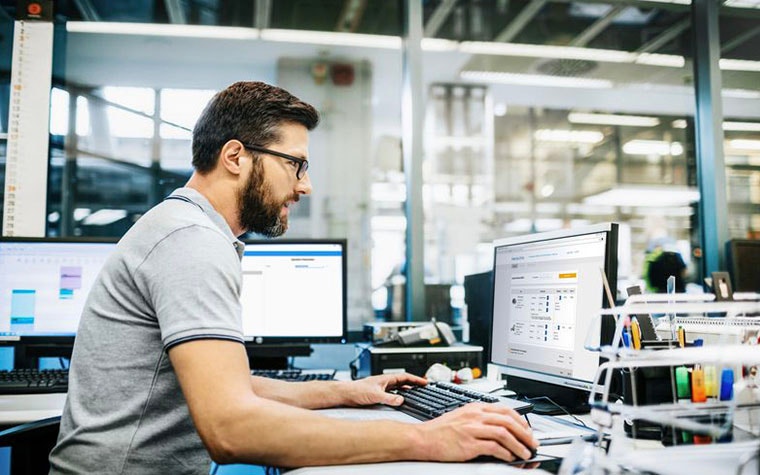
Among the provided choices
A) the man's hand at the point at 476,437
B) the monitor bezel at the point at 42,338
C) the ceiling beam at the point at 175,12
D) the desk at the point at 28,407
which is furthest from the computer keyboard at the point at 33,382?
the ceiling beam at the point at 175,12

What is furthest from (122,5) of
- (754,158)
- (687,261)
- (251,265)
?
(754,158)

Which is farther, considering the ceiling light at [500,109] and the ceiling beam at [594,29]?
the ceiling light at [500,109]

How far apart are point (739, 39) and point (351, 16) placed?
2.45m

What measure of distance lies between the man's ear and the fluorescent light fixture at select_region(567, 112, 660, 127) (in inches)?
236

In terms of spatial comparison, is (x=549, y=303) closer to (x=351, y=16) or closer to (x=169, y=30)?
(x=351, y=16)

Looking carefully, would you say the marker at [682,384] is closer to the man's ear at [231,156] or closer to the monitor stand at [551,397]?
the monitor stand at [551,397]

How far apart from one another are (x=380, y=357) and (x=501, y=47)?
397 cm

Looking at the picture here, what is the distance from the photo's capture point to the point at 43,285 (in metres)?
2.00

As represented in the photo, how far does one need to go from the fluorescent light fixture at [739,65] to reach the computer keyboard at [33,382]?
3.23 m

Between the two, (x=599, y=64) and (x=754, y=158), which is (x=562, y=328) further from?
(x=599, y=64)

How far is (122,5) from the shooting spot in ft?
12.5

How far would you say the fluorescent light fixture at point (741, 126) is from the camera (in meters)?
2.92

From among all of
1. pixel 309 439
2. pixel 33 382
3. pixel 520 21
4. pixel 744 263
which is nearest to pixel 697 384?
pixel 309 439

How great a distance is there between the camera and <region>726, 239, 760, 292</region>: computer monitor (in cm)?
239
